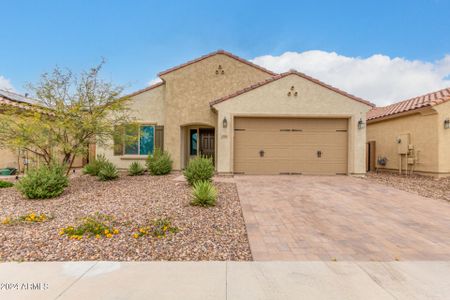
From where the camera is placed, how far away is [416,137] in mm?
11461

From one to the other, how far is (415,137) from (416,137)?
0.05 meters

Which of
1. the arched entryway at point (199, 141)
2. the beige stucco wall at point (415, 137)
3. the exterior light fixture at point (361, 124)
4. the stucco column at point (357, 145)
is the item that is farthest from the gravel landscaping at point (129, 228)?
the beige stucco wall at point (415, 137)

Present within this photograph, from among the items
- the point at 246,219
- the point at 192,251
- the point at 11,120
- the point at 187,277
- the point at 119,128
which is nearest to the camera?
the point at 187,277

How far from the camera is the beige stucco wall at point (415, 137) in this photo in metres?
10.6

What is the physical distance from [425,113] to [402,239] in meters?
9.79

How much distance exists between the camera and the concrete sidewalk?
2.64 meters

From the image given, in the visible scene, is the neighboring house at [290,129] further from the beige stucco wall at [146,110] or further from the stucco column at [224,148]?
the beige stucco wall at [146,110]


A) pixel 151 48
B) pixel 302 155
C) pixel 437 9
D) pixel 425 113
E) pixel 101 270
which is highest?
pixel 437 9

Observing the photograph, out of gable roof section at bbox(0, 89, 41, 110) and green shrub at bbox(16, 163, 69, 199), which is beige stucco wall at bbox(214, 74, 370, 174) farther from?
gable roof section at bbox(0, 89, 41, 110)

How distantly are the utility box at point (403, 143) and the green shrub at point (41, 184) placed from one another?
1510 centimetres

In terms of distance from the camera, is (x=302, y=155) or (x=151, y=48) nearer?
(x=302, y=155)

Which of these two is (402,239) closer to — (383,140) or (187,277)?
(187,277)

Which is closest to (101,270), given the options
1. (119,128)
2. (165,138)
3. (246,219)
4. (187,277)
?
(187,277)

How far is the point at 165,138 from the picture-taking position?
12.5m
